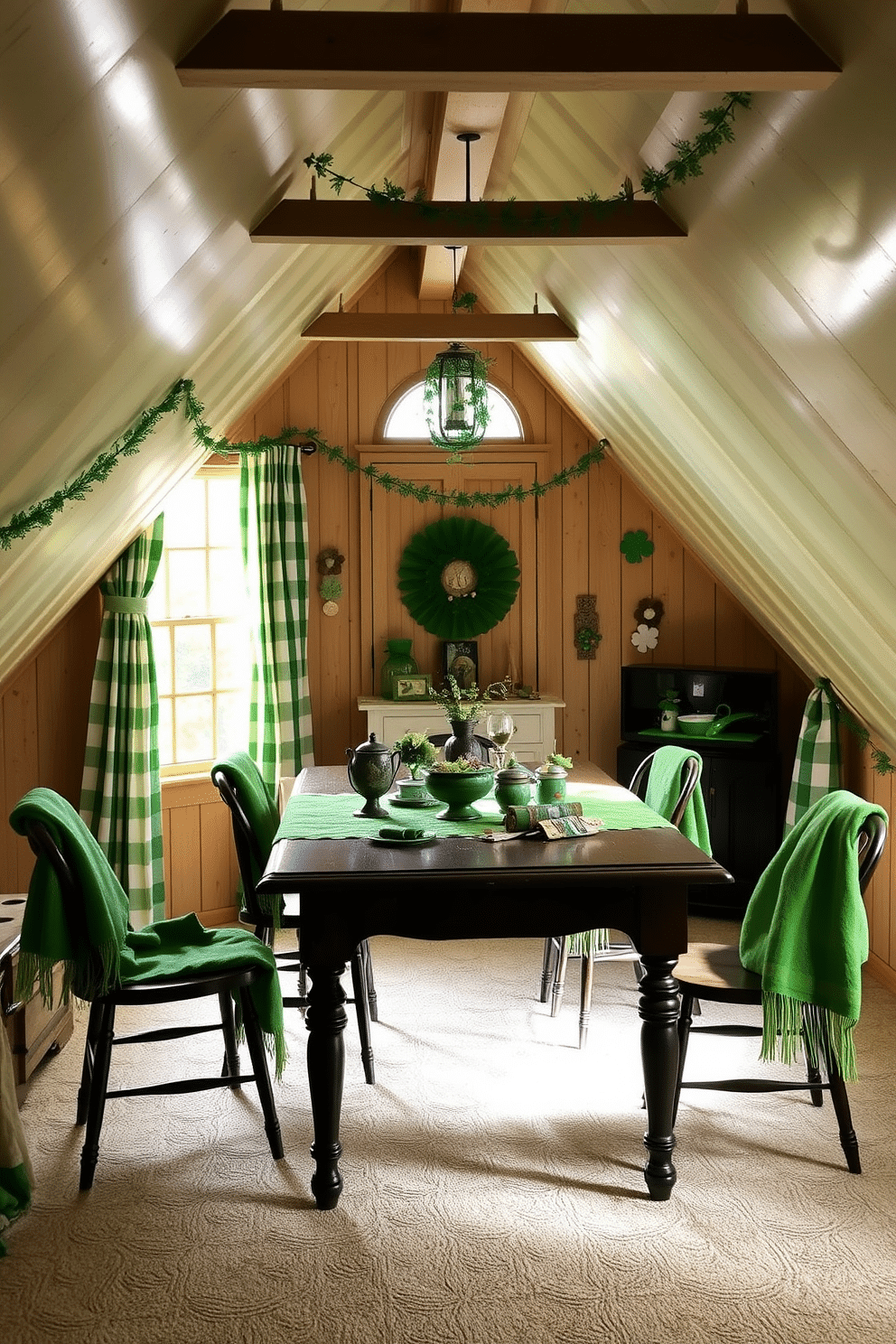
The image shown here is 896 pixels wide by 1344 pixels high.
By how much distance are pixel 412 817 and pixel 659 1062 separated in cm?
100

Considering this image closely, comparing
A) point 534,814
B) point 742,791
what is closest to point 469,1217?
point 534,814

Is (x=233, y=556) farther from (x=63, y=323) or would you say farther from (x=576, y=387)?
(x=63, y=323)

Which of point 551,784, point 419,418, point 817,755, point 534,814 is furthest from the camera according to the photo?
point 419,418

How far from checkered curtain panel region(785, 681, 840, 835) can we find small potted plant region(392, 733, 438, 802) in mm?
1848

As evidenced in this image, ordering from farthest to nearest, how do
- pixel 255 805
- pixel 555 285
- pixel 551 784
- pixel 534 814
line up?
1. pixel 555 285
2. pixel 255 805
3. pixel 551 784
4. pixel 534 814

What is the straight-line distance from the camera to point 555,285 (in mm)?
4621

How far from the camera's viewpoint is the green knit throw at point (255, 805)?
381 cm

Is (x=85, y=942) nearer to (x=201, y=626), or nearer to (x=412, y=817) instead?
(x=412, y=817)

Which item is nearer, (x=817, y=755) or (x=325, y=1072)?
(x=325, y=1072)

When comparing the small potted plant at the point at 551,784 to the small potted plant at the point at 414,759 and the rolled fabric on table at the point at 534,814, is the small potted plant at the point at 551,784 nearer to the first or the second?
the rolled fabric on table at the point at 534,814

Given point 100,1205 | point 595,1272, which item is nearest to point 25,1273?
point 100,1205

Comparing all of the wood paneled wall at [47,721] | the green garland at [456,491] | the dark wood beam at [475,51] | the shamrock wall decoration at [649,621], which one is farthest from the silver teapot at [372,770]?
the shamrock wall decoration at [649,621]

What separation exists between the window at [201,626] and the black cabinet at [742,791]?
81.7 inches

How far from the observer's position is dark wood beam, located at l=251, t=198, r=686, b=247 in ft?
10.0
